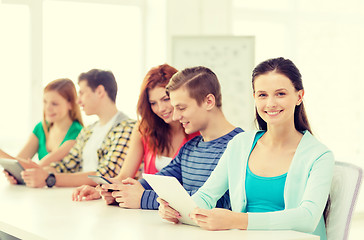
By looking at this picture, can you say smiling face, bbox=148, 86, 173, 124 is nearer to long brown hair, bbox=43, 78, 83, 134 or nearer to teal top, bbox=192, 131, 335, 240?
teal top, bbox=192, 131, 335, 240

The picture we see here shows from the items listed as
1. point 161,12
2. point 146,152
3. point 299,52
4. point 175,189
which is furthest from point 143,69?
point 175,189

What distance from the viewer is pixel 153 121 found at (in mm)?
2848

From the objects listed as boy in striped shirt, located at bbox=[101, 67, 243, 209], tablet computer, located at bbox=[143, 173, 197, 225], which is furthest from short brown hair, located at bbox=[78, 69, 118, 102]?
tablet computer, located at bbox=[143, 173, 197, 225]

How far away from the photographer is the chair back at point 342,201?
199cm

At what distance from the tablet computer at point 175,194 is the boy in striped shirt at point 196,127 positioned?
383mm

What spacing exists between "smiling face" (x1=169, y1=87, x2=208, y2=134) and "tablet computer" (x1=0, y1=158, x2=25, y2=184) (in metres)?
1.27

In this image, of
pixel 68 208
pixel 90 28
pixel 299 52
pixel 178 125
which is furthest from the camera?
pixel 299 52

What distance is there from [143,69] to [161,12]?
60cm

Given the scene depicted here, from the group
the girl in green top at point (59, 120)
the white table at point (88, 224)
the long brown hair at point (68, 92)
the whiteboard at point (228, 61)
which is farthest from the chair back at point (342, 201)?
the whiteboard at point (228, 61)

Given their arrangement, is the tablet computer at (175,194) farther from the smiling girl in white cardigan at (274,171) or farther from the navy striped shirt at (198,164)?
the navy striped shirt at (198,164)

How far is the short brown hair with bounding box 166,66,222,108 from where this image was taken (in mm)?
2359

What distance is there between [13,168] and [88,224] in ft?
4.66

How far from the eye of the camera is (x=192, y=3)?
223 inches

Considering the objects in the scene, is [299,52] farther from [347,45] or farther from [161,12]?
[161,12]
